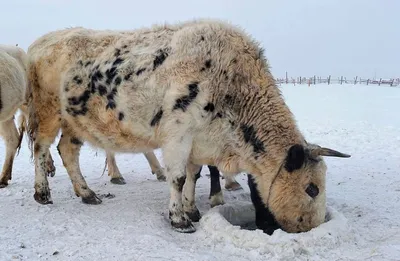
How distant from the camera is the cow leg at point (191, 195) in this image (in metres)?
6.21

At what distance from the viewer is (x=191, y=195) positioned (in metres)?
6.38

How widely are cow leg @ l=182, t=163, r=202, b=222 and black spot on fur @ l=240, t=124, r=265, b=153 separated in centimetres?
123

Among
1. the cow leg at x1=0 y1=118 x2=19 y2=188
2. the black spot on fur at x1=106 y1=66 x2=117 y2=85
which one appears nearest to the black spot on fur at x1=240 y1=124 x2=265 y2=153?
the black spot on fur at x1=106 y1=66 x2=117 y2=85

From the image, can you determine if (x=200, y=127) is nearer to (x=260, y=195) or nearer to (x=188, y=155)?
(x=188, y=155)

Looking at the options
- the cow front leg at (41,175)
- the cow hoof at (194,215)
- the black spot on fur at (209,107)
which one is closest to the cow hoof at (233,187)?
the cow hoof at (194,215)

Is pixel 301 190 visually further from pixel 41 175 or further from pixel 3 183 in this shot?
pixel 3 183

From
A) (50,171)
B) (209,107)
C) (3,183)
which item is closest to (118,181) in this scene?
(50,171)

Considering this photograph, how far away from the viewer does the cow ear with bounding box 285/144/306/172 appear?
17.5 ft

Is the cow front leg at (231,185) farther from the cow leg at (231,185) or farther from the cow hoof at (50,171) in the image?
the cow hoof at (50,171)

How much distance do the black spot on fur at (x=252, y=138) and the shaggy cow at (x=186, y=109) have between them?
0.01 meters

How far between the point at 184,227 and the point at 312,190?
1684 mm

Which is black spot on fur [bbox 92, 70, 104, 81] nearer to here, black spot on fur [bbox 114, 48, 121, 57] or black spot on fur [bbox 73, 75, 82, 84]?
black spot on fur [bbox 73, 75, 82, 84]

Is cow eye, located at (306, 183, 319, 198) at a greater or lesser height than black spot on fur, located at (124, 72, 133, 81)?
lesser

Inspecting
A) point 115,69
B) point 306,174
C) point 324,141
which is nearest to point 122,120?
point 115,69
